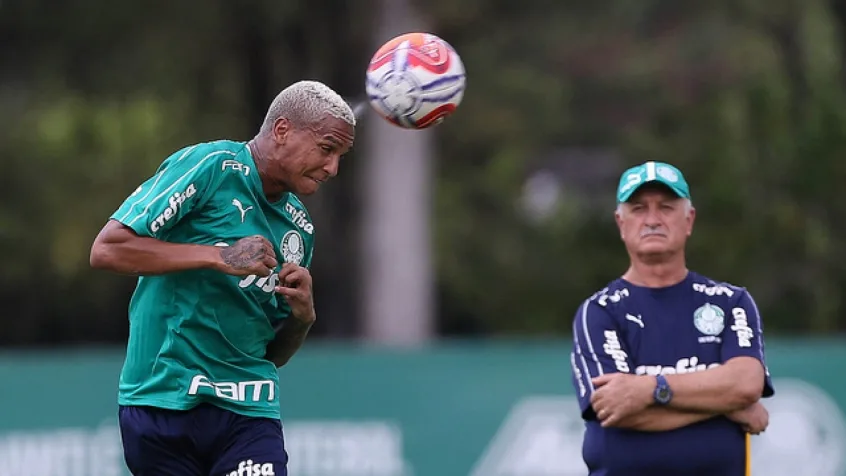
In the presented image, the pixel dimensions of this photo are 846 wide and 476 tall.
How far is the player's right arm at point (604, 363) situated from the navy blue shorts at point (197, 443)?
130cm

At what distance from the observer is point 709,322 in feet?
19.4

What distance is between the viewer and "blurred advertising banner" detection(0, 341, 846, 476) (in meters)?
10.6

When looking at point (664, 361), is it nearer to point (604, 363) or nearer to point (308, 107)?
point (604, 363)

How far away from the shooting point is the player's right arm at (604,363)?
226 inches

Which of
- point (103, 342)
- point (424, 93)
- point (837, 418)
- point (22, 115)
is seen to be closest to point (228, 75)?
point (22, 115)

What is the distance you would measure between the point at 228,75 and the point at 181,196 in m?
12.9

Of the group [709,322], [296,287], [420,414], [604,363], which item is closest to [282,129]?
[296,287]

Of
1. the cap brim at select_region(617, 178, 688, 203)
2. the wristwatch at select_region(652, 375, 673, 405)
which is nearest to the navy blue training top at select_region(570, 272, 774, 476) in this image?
the wristwatch at select_region(652, 375, 673, 405)

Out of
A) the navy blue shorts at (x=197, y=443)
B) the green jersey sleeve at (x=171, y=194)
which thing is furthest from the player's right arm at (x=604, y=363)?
the green jersey sleeve at (x=171, y=194)

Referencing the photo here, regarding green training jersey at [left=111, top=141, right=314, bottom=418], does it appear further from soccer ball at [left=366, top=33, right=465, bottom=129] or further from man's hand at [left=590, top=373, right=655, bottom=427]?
man's hand at [left=590, top=373, right=655, bottom=427]

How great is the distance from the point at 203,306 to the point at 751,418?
228 centimetres

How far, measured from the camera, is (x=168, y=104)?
1770 centimetres

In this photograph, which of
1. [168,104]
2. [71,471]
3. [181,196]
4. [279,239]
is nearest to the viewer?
[181,196]

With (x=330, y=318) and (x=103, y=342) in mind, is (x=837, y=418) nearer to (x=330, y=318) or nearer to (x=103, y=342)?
(x=330, y=318)
